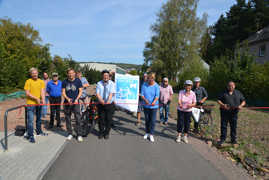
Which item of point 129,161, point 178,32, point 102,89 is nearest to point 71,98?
point 102,89

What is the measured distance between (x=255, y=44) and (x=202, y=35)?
828 centimetres

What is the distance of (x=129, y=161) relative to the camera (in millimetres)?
4641

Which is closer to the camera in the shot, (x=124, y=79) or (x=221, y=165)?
(x=221, y=165)

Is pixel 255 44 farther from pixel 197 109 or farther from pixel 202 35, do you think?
pixel 197 109

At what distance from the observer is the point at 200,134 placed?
7.35 meters

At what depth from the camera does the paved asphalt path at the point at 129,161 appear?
397cm

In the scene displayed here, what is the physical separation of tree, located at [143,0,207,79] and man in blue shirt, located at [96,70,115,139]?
94.6 ft

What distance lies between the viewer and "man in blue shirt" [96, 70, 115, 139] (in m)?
6.17

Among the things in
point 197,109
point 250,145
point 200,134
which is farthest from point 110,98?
point 250,145

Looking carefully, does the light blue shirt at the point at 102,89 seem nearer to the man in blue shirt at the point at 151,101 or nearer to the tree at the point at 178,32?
the man in blue shirt at the point at 151,101

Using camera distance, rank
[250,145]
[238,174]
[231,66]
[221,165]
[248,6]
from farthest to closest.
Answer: [248,6] < [231,66] < [250,145] < [221,165] < [238,174]

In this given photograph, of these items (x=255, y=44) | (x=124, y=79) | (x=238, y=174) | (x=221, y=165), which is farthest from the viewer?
(x=255, y=44)

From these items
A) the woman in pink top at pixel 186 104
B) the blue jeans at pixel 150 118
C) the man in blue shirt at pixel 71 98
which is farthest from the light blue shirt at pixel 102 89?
the woman in pink top at pixel 186 104

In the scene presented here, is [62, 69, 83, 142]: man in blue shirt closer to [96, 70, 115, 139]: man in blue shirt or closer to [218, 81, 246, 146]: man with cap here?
[96, 70, 115, 139]: man in blue shirt
